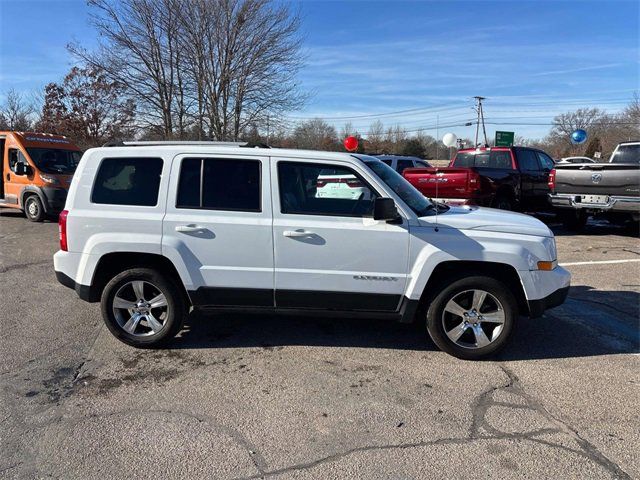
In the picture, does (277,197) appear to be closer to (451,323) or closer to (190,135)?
(451,323)

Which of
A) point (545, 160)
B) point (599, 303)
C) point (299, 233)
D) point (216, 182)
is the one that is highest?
point (545, 160)

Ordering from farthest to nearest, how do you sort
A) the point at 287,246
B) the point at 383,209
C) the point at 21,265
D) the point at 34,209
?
1. the point at 34,209
2. the point at 21,265
3. the point at 287,246
4. the point at 383,209

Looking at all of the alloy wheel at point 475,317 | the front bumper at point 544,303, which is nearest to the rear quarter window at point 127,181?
the alloy wheel at point 475,317

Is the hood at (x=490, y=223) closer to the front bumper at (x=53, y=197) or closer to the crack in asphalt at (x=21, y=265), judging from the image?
the crack in asphalt at (x=21, y=265)

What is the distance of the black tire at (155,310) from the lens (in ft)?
14.1

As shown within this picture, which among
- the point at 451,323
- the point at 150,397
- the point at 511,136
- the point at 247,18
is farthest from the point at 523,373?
the point at 511,136

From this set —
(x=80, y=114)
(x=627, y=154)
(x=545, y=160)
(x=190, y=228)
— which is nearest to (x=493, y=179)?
(x=545, y=160)

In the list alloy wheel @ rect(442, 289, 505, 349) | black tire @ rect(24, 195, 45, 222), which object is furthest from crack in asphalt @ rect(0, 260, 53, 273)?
alloy wheel @ rect(442, 289, 505, 349)

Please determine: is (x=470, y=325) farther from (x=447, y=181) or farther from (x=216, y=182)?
(x=447, y=181)

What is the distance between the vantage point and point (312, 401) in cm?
352

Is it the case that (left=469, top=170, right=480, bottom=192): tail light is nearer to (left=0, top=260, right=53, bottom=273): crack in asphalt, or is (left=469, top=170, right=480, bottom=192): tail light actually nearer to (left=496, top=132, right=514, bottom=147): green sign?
(left=0, top=260, right=53, bottom=273): crack in asphalt

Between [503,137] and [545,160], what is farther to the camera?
[503,137]

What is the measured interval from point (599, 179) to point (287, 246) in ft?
28.3

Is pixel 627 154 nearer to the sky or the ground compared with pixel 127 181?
nearer to the sky
